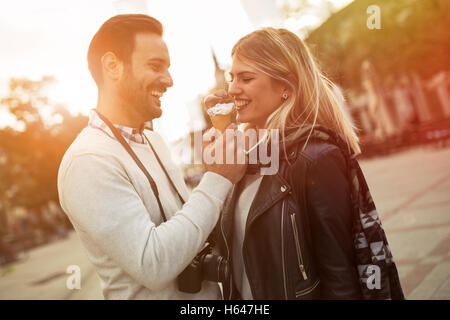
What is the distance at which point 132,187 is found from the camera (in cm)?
152

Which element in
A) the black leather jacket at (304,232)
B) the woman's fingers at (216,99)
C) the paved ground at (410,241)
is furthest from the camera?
the paved ground at (410,241)

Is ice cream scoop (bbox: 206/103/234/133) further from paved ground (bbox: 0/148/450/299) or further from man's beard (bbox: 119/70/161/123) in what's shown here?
paved ground (bbox: 0/148/450/299)

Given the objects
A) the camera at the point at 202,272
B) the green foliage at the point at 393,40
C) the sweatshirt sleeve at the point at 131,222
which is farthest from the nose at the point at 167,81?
the green foliage at the point at 393,40

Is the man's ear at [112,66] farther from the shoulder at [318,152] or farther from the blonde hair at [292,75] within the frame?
the shoulder at [318,152]

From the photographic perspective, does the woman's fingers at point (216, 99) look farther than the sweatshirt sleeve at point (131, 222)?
Yes

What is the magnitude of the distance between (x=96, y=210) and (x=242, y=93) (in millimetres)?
919

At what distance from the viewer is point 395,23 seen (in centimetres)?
1298

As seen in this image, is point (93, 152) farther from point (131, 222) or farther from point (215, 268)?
point (215, 268)

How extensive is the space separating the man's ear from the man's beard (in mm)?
39

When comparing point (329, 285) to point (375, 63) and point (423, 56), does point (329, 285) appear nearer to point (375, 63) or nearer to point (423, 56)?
point (423, 56)

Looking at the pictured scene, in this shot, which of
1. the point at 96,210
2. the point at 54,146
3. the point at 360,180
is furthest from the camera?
the point at 54,146

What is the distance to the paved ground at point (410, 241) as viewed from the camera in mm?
3764
